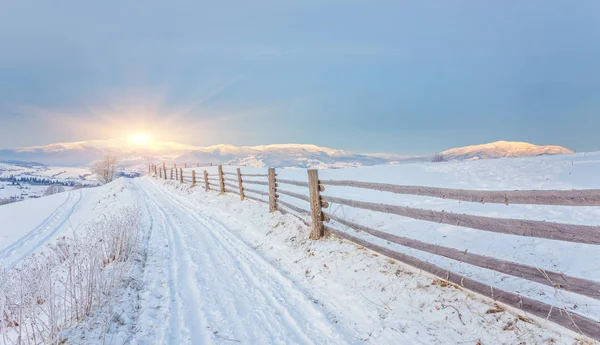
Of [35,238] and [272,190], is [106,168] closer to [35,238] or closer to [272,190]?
[35,238]

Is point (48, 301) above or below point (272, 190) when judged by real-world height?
below

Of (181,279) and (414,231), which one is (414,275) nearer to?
(414,231)

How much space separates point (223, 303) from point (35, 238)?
16.8 metres

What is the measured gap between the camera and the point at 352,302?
4.21m

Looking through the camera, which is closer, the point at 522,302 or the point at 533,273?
the point at 533,273

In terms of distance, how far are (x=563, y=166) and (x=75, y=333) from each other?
18146 mm

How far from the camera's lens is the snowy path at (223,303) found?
3.43 metres

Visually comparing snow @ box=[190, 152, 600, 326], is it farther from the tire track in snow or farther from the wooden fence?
the tire track in snow

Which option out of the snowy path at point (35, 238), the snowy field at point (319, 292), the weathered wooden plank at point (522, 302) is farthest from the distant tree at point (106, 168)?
the weathered wooden plank at point (522, 302)

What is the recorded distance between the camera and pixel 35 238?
15234 mm

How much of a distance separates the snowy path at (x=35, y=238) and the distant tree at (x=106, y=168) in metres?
47.3

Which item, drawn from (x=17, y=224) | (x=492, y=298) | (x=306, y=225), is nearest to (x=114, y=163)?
(x=17, y=224)

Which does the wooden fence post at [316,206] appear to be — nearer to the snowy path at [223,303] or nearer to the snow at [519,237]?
the snow at [519,237]

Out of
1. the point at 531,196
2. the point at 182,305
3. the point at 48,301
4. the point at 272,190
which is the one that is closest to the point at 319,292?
the point at 182,305
